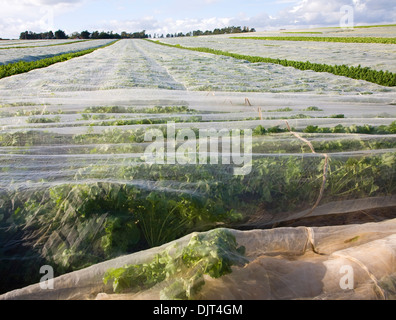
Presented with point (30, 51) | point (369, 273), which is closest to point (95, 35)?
point (30, 51)

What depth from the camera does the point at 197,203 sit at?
3.18 m

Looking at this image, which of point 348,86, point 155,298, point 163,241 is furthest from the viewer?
point 348,86

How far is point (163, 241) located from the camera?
3.13m

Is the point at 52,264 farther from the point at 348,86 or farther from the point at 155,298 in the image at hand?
the point at 348,86

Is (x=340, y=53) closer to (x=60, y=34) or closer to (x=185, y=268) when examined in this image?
(x=185, y=268)

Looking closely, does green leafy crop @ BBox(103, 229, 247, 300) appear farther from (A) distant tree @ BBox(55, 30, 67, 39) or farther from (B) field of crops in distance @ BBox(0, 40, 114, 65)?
(A) distant tree @ BBox(55, 30, 67, 39)

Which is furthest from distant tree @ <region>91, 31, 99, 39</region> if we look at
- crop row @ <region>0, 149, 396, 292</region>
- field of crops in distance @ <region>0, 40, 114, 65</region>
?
crop row @ <region>0, 149, 396, 292</region>

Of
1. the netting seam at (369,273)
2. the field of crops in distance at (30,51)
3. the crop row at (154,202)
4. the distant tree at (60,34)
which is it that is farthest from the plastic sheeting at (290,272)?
the distant tree at (60,34)

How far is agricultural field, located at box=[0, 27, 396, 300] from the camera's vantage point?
7.12 feet

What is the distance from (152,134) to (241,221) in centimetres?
155

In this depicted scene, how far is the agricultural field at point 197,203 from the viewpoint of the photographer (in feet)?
7.12

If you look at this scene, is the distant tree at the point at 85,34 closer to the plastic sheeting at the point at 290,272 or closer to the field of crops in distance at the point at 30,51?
the field of crops in distance at the point at 30,51

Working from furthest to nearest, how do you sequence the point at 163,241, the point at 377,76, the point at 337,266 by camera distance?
the point at 377,76 < the point at 163,241 < the point at 337,266

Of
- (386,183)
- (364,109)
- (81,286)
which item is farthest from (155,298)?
(364,109)
